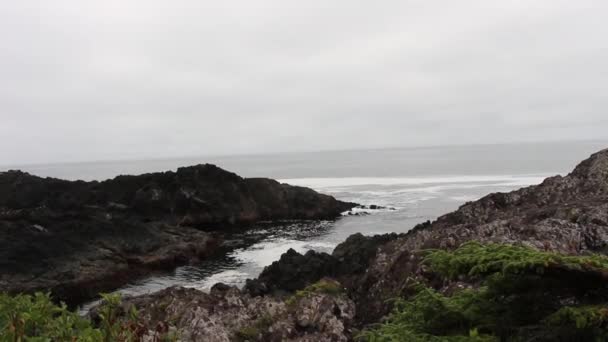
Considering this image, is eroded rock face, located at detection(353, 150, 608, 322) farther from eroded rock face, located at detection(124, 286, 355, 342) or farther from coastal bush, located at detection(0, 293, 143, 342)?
coastal bush, located at detection(0, 293, 143, 342)

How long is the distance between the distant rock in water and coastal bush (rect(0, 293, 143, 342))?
29258 mm

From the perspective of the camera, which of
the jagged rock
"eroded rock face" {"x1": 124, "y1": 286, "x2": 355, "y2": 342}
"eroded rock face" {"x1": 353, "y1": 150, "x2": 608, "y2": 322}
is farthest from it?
Answer: the jagged rock

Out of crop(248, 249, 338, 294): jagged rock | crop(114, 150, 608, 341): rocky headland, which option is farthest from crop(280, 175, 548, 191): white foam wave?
crop(114, 150, 608, 341): rocky headland

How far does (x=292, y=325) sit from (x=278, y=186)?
59.7 meters

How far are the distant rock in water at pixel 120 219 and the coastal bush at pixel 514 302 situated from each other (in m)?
30.9

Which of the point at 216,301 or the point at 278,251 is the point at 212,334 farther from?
the point at 278,251

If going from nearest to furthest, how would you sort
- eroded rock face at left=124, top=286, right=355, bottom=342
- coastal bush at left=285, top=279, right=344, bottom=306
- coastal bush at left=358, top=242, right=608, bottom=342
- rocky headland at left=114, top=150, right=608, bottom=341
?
coastal bush at left=358, top=242, right=608, bottom=342 < rocky headland at left=114, top=150, right=608, bottom=341 < eroded rock face at left=124, top=286, right=355, bottom=342 < coastal bush at left=285, top=279, right=344, bottom=306

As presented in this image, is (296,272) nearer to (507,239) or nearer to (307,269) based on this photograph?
(307,269)

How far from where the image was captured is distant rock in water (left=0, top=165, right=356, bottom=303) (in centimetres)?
3338

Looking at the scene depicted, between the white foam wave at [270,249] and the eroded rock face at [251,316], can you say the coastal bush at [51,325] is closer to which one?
the eroded rock face at [251,316]

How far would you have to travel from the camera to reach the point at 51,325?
14.7ft

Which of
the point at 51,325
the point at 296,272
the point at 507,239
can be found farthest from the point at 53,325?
the point at 296,272

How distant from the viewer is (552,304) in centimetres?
490

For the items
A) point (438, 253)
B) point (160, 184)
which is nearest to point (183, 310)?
point (438, 253)
